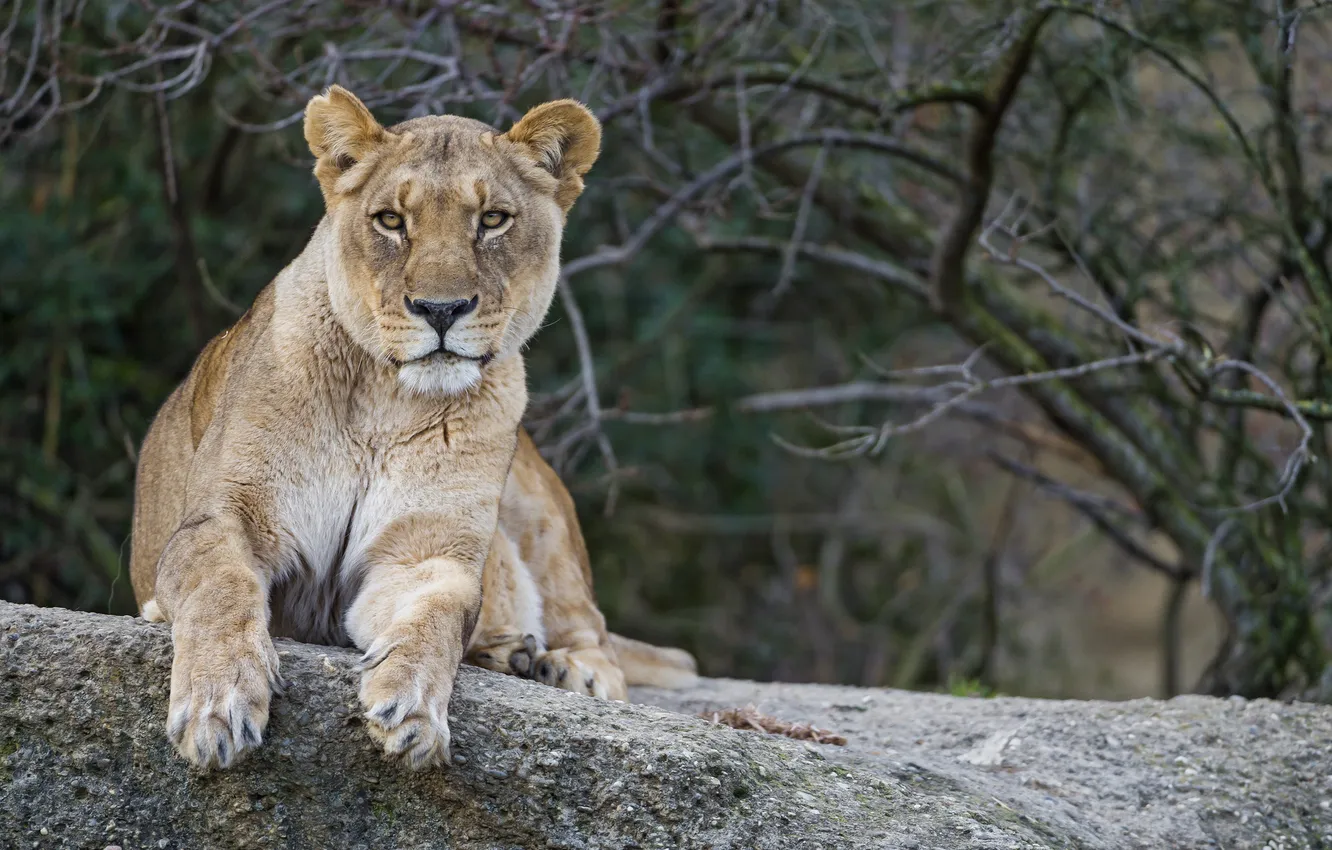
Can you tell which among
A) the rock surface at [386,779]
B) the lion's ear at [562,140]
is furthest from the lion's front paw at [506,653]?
the lion's ear at [562,140]

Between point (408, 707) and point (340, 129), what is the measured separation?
1.72 meters

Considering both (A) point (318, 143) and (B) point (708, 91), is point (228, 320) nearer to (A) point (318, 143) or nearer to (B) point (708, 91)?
(B) point (708, 91)

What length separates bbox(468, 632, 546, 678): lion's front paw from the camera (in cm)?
441

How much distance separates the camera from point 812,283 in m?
11.9

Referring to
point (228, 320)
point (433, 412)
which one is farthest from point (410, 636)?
point (228, 320)

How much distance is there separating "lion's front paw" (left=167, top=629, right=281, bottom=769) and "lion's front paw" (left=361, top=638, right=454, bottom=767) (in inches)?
8.5

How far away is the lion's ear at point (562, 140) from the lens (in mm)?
4418

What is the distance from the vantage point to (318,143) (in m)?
4.30

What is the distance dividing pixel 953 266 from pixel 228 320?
4.28 metres

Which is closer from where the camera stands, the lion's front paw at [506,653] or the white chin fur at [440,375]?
the white chin fur at [440,375]

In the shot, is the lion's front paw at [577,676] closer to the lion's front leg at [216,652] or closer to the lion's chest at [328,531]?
the lion's chest at [328,531]

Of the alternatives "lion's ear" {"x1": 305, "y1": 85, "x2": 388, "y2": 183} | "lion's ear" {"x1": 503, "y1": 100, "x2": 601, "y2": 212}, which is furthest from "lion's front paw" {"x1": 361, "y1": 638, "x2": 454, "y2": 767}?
"lion's ear" {"x1": 503, "y1": 100, "x2": 601, "y2": 212}

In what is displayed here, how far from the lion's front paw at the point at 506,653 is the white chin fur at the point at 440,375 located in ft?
2.55

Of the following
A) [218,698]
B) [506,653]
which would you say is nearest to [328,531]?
[506,653]
